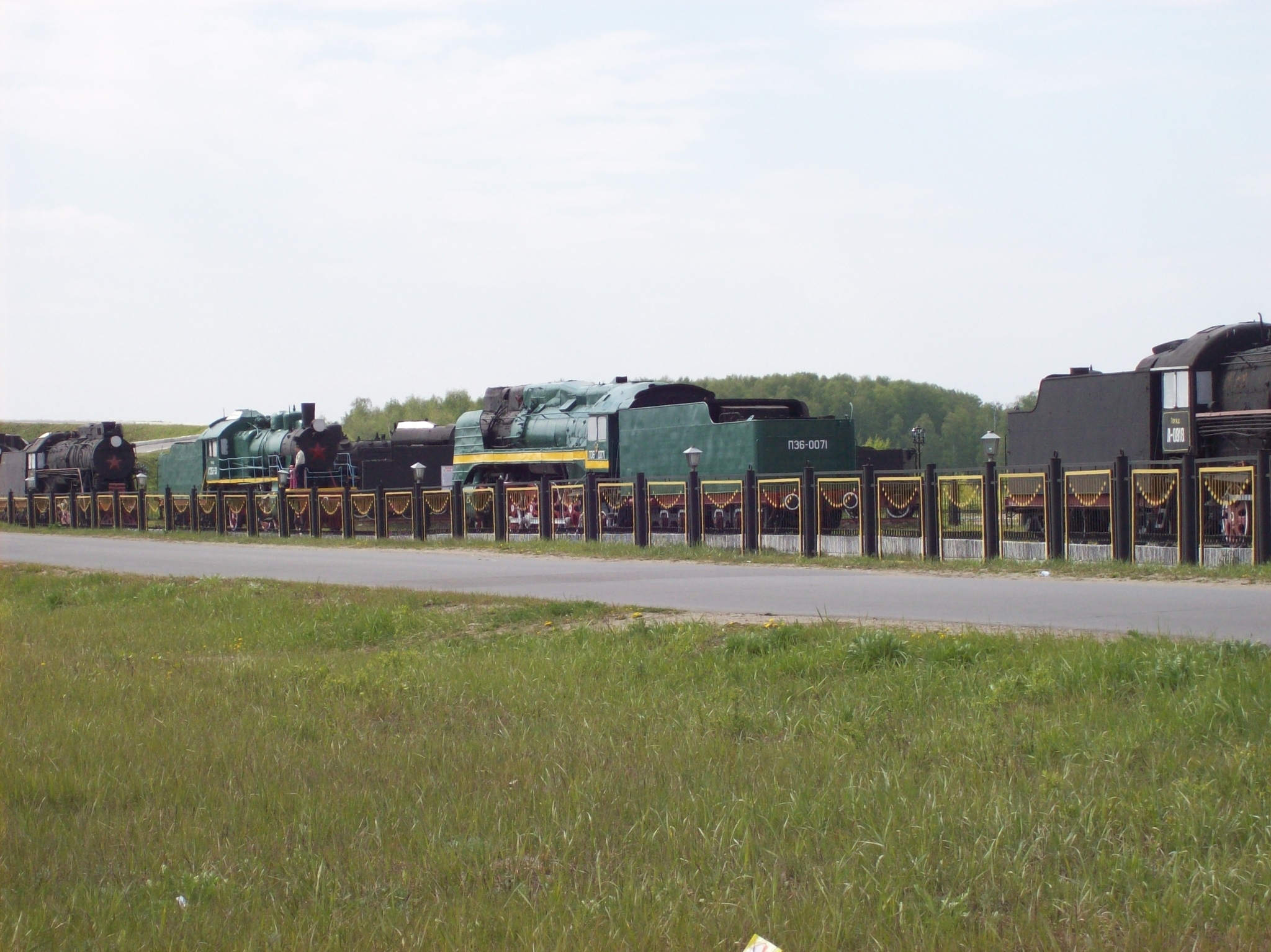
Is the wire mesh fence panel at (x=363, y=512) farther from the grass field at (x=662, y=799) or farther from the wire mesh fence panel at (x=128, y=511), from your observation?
the grass field at (x=662, y=799)

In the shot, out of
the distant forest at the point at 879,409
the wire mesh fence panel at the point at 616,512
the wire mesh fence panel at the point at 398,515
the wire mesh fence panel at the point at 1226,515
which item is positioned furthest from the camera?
the distant forest at the point at 879,409

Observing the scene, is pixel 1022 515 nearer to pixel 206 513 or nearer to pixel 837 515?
pixel 837 515

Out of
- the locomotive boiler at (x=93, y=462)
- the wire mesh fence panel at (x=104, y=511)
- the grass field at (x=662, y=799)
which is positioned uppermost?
the locomotive boiler at (x=93, y=462)

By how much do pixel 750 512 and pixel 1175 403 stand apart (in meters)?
8.05

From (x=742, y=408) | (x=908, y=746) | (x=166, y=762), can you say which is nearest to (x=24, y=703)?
(x=166, y=762)

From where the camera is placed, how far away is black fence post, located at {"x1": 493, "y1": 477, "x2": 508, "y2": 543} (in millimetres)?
33031

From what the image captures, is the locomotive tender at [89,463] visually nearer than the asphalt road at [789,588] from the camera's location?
No

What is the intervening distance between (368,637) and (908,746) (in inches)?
288

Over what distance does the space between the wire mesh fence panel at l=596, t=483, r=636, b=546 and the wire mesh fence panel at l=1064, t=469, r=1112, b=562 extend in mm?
10789

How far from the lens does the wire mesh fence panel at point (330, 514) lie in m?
39.3

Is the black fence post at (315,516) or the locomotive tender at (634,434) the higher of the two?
the locomotive tender at (634,434)

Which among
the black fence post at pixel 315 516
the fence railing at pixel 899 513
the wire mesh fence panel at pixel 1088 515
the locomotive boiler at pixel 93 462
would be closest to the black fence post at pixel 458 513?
the fence railing at pixel 899 513

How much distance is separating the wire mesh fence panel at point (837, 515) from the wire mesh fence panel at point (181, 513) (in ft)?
91.4

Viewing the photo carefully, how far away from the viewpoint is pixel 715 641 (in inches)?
424
